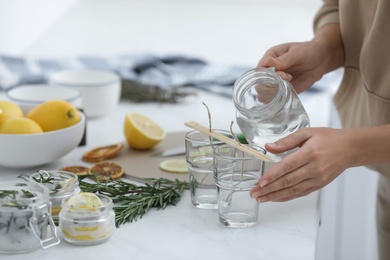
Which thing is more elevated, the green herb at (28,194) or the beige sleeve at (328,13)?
the beige sleeve at (328,13)

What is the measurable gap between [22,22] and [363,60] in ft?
5.65

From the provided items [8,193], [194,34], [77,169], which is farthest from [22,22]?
[8,193]

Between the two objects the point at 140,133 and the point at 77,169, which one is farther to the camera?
the point at 140,133

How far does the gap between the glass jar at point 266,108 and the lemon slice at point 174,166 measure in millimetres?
226

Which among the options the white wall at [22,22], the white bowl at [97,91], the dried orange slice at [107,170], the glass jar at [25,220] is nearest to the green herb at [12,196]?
the glass jar at [25,220]

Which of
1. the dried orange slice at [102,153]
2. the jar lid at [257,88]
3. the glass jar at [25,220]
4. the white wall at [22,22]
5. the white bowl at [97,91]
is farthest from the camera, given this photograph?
the white wall at [22,22]


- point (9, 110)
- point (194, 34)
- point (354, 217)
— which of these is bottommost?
point (354, 217)

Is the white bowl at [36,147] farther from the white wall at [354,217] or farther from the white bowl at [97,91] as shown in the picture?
the white wall at [354,217]

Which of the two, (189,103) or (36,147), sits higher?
(36,147)

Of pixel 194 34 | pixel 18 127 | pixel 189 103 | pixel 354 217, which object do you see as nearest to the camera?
pixel 18 127

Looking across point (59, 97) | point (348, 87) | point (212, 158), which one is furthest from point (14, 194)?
point (348, 87)

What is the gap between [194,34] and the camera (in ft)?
9.97

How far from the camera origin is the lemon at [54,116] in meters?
1.52

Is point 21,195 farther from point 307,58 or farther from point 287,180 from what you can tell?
point 307,58
